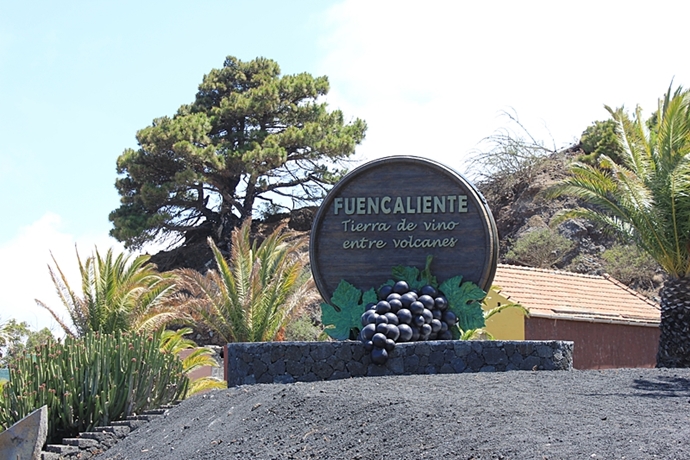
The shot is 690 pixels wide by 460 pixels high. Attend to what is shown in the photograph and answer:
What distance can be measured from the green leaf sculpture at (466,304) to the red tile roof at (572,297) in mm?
8101

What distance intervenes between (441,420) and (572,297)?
15.6 meters

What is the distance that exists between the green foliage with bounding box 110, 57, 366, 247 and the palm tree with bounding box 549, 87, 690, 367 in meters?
18.2

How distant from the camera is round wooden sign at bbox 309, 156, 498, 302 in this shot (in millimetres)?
12648

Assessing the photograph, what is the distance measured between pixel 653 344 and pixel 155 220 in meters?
19.1

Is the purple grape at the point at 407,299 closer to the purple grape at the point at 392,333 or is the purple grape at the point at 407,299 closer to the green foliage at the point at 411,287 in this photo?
the green foliage at the point at 411,287

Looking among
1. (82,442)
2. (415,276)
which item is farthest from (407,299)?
(82,442)

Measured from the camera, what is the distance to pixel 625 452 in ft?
21.3

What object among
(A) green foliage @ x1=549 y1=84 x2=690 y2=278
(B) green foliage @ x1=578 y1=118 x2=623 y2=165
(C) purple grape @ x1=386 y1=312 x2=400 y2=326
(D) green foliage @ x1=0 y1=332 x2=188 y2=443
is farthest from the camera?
(B) green foliage @ x1=578 y1=118 x2=623 y2=165

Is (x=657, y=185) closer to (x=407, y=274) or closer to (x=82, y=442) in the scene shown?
(x=407, y=274)

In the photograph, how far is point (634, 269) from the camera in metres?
30.9

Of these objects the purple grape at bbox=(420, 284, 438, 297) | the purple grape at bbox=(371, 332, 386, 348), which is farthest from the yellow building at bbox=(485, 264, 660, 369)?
the purple grape at bbox=(371, 332, 386, 348)

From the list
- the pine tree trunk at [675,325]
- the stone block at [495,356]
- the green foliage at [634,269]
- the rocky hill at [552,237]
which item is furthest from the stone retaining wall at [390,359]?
the green foliage at [634,269]

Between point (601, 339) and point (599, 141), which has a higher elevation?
point (599, 141)

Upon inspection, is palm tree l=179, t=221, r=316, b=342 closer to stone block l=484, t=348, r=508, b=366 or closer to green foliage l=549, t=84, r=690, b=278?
green foliage l=549, t=84, r=690, b=278
